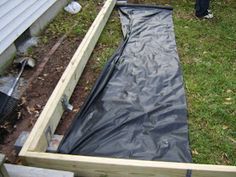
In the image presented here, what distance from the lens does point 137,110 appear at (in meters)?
3.02

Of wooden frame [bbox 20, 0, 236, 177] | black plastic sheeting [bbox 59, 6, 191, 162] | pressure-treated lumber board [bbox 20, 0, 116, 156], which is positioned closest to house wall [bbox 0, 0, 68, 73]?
pressure-treated lumber board [bbox 20, 0, 116, 156]

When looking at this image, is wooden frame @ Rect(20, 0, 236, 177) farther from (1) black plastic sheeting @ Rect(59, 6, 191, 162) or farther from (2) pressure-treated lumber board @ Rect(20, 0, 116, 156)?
(1) black plastic sheeting @ Rect(59, 6, 191, 162)

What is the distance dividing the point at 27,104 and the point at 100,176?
1418 millimetres

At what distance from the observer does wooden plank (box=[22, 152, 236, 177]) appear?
7.00 feet

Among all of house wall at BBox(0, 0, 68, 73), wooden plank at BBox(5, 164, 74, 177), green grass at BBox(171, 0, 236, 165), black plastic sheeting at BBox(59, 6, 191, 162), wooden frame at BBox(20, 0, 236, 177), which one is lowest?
green grass at BBox(171, 0, 236, 165)

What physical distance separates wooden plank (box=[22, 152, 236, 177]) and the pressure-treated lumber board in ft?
0.57

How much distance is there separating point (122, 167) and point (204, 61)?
2430 mm

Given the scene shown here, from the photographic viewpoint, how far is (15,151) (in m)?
2.61

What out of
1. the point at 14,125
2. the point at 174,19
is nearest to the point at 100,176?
the point at 14,125

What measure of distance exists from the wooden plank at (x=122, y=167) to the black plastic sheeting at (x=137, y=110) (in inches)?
12.0

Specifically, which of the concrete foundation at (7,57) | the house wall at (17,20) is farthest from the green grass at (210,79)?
the concrete foundation at (7,57)

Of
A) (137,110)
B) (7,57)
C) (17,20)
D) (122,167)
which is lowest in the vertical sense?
(137,110)

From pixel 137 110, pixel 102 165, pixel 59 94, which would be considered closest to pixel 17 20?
pixel 59 94

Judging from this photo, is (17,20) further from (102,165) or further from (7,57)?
(102,165)
